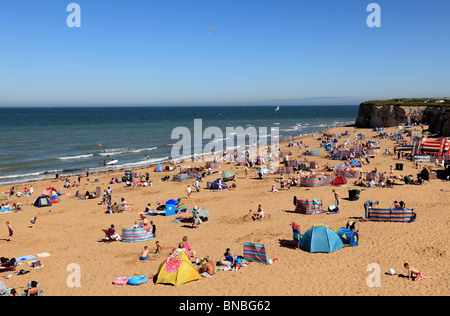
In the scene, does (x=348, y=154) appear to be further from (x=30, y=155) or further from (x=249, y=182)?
(x=30, y=155)

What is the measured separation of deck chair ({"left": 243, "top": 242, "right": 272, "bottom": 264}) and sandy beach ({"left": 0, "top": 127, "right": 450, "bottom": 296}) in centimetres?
30

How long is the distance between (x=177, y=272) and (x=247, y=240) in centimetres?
441

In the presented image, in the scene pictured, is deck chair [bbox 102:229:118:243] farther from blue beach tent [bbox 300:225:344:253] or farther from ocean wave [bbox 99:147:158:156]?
ocean wave [bbox 99:147:158:156]

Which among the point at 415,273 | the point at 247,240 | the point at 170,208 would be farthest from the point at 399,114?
the point at 415,273

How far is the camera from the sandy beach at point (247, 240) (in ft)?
32.8

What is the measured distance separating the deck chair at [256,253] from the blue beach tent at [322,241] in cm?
184

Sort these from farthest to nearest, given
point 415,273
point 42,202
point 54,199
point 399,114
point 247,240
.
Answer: point 399,114 < point 54,199 < point 42,202 < point 247,240 < point 415,273

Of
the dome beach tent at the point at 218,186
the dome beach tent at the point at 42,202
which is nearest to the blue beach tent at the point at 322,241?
the dome beach tent at the point at 218,186

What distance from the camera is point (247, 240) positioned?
46.2 ft

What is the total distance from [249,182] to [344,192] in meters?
7.64

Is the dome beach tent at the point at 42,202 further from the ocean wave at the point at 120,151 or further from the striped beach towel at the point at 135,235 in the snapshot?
the ocean wave at the point at 120,151

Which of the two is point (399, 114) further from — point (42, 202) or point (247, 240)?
point (42, 202)

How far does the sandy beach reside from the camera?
10008mm

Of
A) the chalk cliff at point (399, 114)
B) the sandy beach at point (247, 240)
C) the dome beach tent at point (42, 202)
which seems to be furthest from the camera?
the chalk cliff at point (399, 114)
